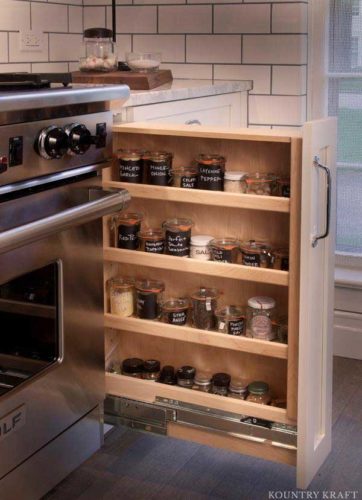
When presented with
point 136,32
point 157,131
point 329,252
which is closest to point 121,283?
point 157,131

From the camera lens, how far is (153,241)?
2.16 metres

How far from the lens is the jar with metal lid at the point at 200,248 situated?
6.95 ft

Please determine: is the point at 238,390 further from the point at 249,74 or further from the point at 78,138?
the point at 249,74

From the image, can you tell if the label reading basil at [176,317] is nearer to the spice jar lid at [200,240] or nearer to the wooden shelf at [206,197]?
the spice jar lid at [200,240]

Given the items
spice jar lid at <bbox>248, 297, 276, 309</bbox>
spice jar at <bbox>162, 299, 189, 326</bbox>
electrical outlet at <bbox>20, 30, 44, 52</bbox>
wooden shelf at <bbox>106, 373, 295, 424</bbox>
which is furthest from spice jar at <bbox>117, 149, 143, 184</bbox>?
electrical outlet at <bbox>20, 30, 44, 52</bbox>

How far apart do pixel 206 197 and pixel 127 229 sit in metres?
0.27

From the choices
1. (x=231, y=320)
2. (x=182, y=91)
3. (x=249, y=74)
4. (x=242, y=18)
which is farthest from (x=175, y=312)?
(x=242, y=18)

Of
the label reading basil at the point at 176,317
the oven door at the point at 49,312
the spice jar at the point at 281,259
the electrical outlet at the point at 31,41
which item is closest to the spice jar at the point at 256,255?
the spice jar at the point at 281,259

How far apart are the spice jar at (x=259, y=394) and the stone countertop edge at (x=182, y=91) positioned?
838mm

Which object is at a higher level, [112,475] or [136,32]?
[136,32]

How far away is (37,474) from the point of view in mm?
1929

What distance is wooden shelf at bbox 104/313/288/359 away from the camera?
202 centimetres

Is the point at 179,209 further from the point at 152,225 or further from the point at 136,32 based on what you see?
the point at 136,32

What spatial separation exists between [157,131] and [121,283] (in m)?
0.45
